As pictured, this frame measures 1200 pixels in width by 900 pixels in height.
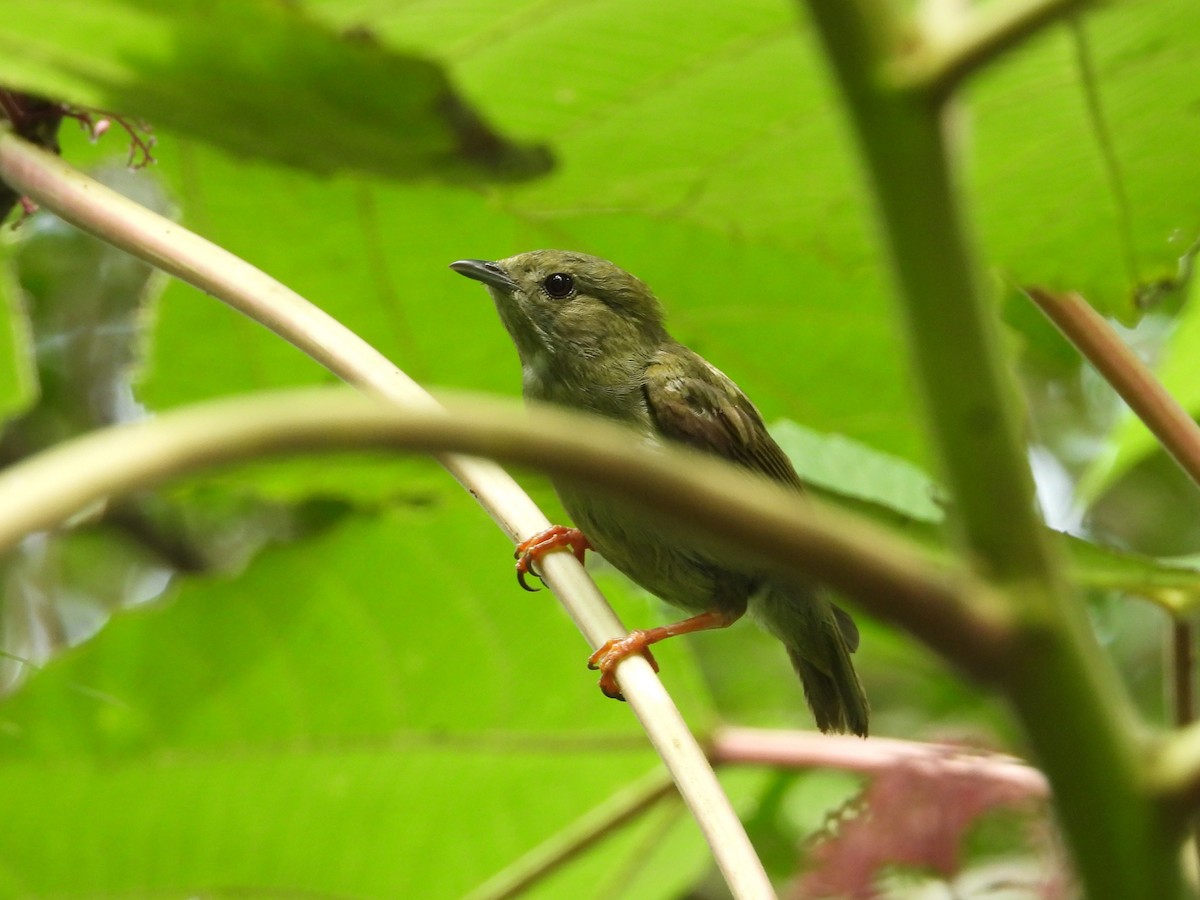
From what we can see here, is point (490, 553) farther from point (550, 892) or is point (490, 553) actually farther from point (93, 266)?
point (93, 266)

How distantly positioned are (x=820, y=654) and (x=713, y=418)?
0.73m

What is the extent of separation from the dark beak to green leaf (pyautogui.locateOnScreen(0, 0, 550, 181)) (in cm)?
181

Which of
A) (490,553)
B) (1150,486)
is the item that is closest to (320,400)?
(490,553)

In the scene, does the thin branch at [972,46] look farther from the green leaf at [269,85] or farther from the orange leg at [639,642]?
the orange leg at [639,642]

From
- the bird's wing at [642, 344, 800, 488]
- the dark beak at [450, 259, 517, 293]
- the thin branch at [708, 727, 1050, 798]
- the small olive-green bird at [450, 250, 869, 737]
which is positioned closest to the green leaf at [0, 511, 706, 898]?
the thin branch at [708, 727, 1050, 798]

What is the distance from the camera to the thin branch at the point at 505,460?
579 millimetres

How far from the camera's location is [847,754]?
7.42ft

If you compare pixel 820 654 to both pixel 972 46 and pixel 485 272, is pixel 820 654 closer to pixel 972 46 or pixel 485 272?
pixel 485 272

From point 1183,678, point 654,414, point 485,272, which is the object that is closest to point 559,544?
point 654,414

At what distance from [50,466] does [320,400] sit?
0.40 ft

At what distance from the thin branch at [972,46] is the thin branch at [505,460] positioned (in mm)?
241

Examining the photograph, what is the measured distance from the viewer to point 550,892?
270cm

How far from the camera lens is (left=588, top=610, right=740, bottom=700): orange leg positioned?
1.56 metres

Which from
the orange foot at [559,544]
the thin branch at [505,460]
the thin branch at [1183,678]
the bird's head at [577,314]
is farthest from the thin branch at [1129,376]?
the bird's head at [577,314]
